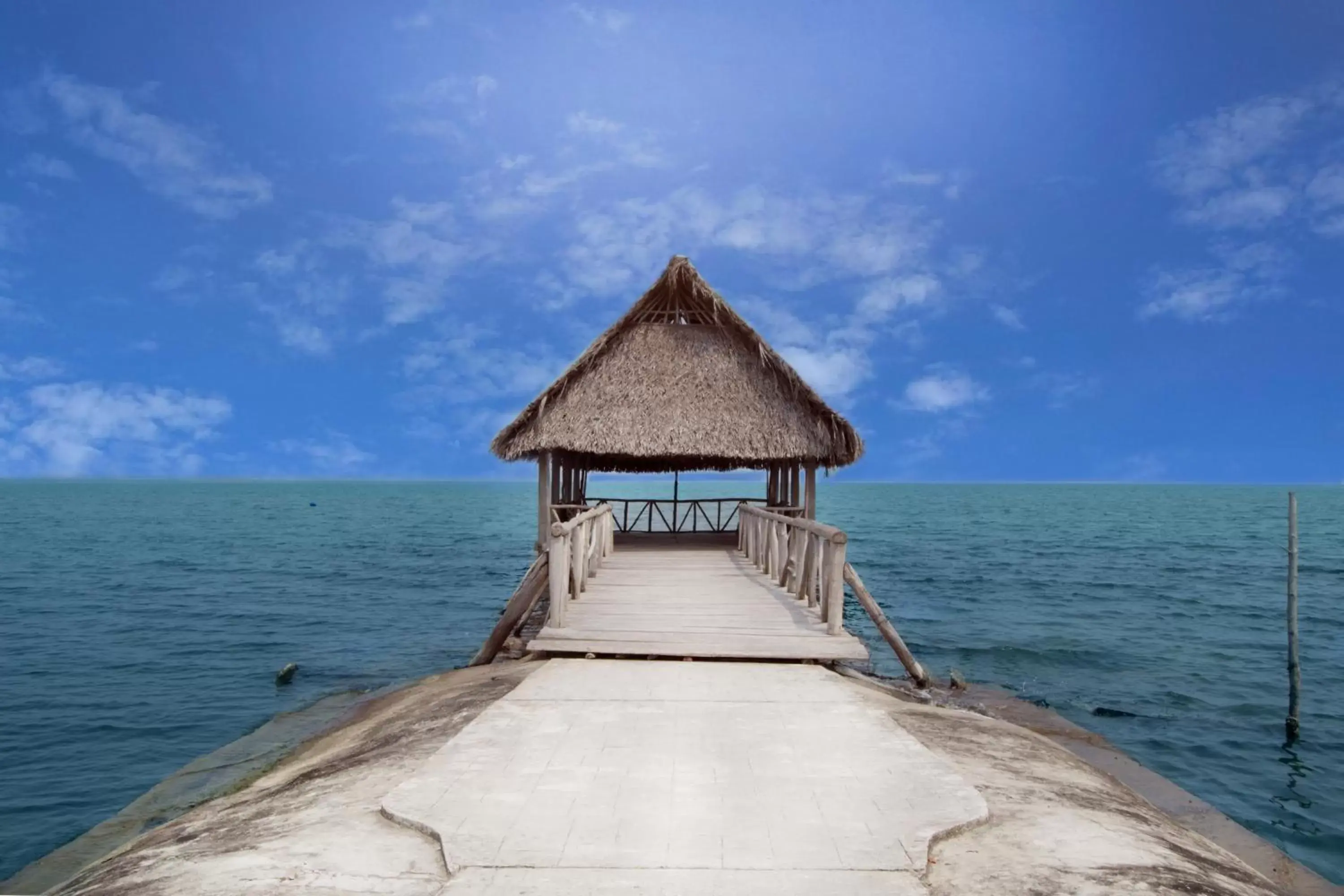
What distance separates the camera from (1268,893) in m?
3.96

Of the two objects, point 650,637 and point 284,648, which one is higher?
point 650,637

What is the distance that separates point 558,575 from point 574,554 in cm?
125

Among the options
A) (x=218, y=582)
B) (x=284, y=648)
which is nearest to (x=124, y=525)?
(x=218, y=582)

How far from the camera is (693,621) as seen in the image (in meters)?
8.84

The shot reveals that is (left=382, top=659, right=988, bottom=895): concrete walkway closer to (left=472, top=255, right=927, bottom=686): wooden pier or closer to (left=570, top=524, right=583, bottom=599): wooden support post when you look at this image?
(left=472, top=255, right=927, bottom=686): wooden pier

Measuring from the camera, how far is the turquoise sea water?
970 cm

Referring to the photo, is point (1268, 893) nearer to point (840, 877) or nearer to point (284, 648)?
point (840, 877)

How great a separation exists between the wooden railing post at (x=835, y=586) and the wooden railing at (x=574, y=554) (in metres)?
2.63

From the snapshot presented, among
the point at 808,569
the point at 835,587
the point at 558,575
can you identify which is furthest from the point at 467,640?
the point at 835,587

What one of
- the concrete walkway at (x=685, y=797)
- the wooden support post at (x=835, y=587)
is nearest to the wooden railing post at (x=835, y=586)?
the wooden support post at (x=835, y=587)

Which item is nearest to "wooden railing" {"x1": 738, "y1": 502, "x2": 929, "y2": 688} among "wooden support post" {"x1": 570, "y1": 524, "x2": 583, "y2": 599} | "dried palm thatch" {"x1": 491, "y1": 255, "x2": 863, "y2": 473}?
"dried palm thatch" {"x1": 491, "y1": 255, "x2": 863, "y2": 473}

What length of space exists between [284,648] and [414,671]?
10.7 feet

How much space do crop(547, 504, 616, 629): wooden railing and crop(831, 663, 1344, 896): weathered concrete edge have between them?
9.13ft

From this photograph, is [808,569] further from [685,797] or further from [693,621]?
[685,797]
